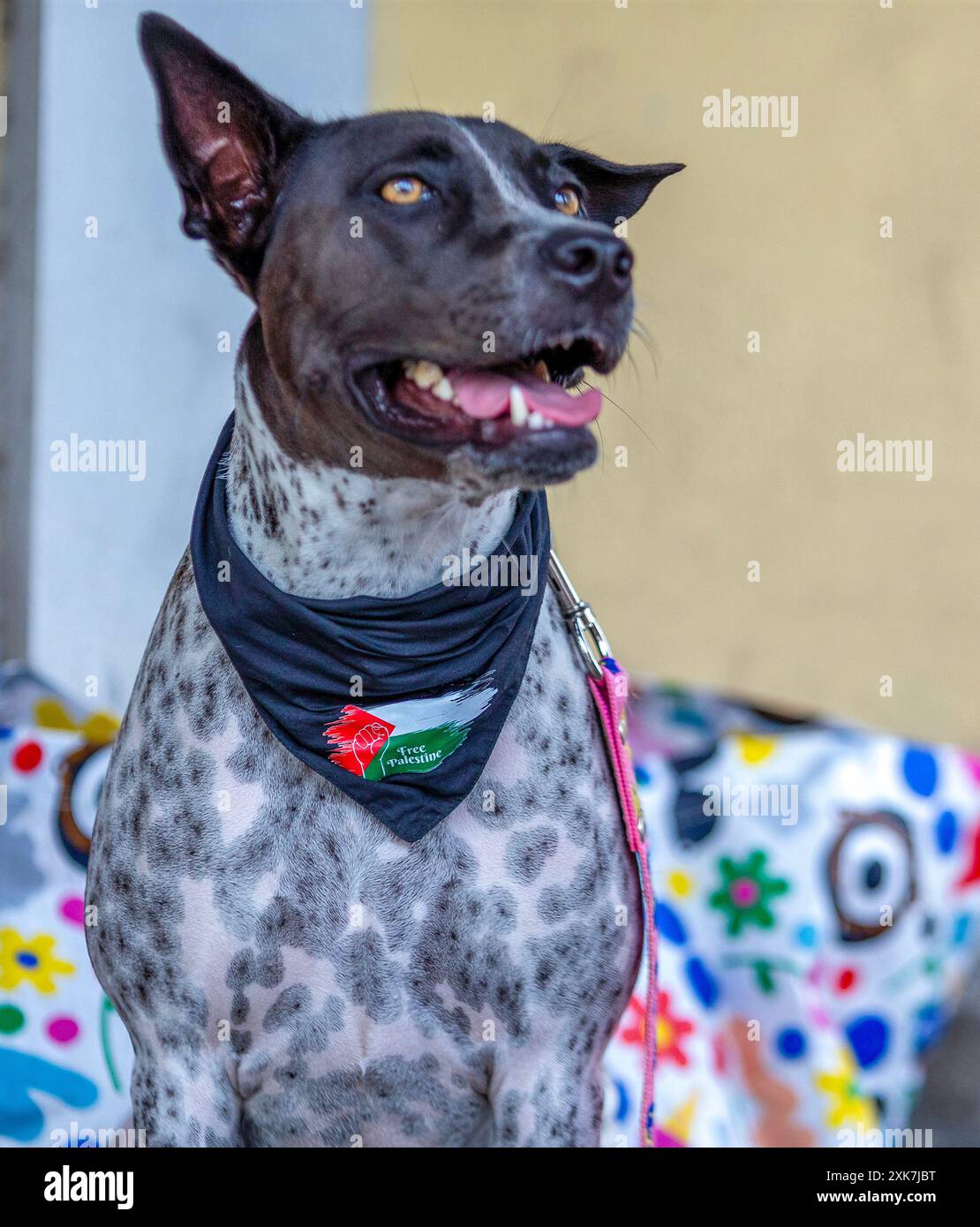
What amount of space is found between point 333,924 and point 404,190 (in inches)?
34.8

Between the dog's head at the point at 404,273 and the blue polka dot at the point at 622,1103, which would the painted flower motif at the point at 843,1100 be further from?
the dog's head at the point at 404,273

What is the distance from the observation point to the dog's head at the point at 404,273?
5.05ft

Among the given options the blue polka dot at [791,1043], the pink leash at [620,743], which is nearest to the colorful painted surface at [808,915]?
the blue polka dot at [791,1043]

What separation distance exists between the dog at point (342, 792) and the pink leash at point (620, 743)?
2 cm

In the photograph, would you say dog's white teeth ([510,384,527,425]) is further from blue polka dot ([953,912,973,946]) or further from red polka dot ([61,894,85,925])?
blue polka dot ([953,912,973,946])

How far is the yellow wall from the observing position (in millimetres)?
3744

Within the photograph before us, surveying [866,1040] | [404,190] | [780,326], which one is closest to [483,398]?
[404,190]

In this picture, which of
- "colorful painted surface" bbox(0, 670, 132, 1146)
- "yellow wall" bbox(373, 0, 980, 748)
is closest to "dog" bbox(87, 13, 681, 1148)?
"colorful painted surface" bbox(0, 670, 132, 1146)

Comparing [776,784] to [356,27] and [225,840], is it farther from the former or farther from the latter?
[356,27]

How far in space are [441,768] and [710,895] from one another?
142cm

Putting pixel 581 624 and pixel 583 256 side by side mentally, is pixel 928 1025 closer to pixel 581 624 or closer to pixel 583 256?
pixel 581 624

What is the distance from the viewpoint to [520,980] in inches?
70.9

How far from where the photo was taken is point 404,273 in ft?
5.28
